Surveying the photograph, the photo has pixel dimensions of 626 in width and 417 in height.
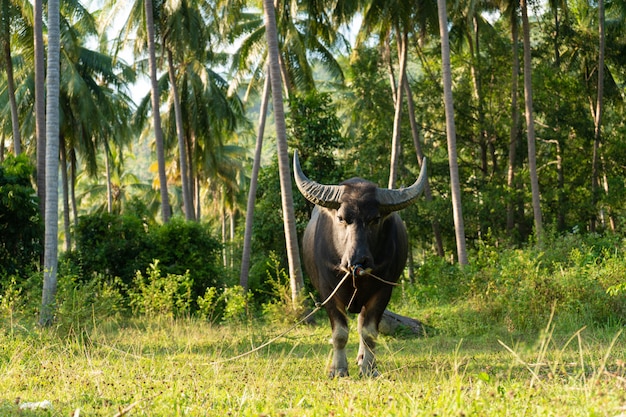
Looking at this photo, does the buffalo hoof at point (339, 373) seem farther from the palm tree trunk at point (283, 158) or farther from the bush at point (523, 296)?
the palm tree trunk at point (283, 158)

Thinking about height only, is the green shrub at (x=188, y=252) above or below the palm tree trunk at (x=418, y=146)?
below

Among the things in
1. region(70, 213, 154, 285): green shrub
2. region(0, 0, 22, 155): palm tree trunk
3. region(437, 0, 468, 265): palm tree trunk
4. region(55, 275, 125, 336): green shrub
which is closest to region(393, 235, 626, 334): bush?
region(437, 0, 468, 265): palm tree trunk

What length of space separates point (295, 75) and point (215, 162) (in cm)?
1039

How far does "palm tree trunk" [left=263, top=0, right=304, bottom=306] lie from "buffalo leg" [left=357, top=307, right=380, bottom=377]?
6.34 meters

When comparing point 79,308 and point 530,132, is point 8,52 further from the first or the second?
point 530,132

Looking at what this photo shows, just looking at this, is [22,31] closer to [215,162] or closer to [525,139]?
[215,162]

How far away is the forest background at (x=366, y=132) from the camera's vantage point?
16.8 meters

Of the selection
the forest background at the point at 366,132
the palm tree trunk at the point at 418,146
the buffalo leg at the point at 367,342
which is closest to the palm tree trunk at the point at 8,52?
the forest background at the point at 366,132

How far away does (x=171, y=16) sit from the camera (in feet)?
77.2

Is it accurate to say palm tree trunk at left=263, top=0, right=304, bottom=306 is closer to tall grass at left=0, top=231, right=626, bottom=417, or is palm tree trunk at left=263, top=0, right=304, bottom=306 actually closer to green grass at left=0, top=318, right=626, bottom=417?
tall grass at left=0, top=231, right=626, bottom=417

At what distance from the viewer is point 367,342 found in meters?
7.28

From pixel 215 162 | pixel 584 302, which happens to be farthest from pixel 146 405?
pixel 215 162

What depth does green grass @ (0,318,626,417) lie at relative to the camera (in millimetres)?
4410

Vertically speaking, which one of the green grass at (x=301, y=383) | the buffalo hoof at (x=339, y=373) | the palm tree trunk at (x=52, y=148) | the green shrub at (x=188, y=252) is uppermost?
the palm tree trunk at (x=52, y=148)
